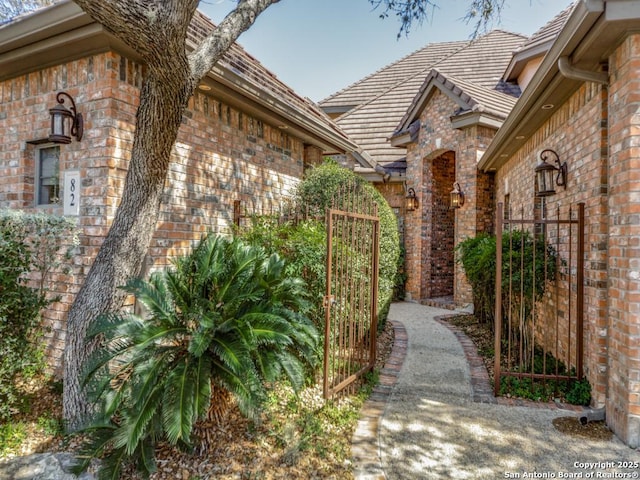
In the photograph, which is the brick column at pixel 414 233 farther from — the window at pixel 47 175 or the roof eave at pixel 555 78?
the window at pixel 47 175

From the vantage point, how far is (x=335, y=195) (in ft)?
20.1

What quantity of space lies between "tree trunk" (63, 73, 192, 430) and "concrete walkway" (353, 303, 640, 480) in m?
2.44

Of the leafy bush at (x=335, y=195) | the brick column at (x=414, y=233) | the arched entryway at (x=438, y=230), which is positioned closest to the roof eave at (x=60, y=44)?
the leafy bush at (x=335, y=195)

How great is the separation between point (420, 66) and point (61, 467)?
1579cm

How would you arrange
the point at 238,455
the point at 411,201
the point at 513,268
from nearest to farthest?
the point at 238,455, the point at 513,268, the point at 411,201

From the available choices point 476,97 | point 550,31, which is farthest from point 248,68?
point 550,31

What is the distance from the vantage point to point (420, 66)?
1525 cm

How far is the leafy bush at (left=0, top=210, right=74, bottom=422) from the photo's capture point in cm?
354

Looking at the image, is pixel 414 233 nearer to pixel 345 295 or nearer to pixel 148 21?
pixel 345 295

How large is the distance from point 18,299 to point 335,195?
4.04 metres

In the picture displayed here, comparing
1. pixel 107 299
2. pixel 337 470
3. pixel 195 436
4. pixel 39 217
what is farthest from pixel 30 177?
pixel 337 470

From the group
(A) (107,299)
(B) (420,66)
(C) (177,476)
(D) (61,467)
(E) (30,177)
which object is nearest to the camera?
(C) (177,476)

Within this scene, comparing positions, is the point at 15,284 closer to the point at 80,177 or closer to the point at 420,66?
the point at 80,177

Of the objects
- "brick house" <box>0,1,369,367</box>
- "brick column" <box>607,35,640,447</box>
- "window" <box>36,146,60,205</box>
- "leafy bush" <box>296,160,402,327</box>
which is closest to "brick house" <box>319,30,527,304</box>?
"leafy bush" <box>296,160,402,327</box>
